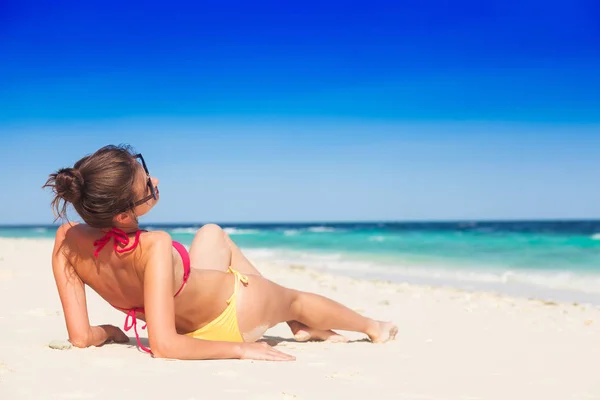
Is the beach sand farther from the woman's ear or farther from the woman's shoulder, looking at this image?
the woman's ear

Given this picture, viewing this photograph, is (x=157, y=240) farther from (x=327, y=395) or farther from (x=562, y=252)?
(x=562, y=252)

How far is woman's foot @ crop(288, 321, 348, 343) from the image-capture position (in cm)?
437

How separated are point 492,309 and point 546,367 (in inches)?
138

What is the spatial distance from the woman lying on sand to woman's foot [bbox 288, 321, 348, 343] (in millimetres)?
199

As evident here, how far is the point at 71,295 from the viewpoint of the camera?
3.42 meters

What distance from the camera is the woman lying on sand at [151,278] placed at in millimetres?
2963

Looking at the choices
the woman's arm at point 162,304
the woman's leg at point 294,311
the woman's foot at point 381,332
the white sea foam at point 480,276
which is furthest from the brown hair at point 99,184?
the white sea foam at point 480,276

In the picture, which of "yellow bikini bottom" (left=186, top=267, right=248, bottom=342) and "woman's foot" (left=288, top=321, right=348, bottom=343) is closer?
"yellow bikini bottom" (left=186, top=267, right=248, bottom=342)

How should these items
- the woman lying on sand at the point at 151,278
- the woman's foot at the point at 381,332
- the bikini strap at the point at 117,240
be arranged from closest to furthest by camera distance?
1. the woman lying on sand at the point at 151,278
2. the bikini strap at the point at 117,240
3. the woman's foot at the point at 381,332

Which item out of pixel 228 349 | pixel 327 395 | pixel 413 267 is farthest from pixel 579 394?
pixel 413 267

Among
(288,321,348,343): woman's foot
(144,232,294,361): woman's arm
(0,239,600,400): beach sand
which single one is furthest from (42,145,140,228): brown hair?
(288,321,348,343): woman's foot

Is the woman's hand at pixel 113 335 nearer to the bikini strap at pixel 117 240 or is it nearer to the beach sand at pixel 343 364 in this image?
the beach sand at pixel 343 364

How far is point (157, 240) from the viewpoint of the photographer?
3.05 m

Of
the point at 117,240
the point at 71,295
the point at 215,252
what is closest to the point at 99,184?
the point at 117,240
